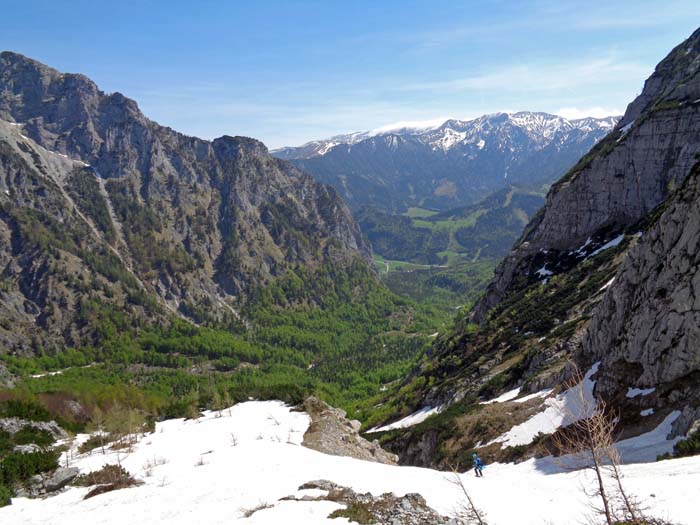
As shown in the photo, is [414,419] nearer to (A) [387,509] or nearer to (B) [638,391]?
(B) [638,391]

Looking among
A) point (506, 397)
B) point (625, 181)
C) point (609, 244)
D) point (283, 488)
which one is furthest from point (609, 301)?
point (625, 181)

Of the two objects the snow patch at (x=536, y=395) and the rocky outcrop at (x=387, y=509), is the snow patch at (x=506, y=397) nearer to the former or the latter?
the snow patch at (x=536, y=395)

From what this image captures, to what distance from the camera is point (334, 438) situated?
4044cm

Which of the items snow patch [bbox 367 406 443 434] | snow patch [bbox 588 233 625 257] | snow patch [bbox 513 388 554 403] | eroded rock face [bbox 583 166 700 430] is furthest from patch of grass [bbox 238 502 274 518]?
snow patch [bbox 588 233 625 257]

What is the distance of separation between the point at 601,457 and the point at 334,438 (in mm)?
22709

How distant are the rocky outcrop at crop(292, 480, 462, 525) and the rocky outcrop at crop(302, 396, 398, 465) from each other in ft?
49.9

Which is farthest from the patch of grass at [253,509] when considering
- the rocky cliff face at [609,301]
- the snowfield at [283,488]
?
the rocky cliff face at [609,301]

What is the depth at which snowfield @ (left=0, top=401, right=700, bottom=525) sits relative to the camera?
18.3 m

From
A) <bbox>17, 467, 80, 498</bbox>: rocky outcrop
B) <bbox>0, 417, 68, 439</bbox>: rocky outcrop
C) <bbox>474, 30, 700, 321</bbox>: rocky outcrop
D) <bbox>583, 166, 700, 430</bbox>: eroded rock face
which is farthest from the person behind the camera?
<bbox>474, 30, 700, 321</bbox>: rocky outcrop

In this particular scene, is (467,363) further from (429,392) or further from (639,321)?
(639,321)

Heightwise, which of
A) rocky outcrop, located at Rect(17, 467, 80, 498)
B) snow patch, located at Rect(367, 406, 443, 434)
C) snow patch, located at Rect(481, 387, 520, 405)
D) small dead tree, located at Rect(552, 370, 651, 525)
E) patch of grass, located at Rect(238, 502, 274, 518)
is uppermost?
small dead tree, located at Rect(552, 370, 651, 525)

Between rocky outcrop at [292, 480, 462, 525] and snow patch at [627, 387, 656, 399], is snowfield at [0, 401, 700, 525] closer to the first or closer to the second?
rocky outcrop at [292, 480, 462, 525]

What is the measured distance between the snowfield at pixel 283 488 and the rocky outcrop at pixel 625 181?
6245 centimetres

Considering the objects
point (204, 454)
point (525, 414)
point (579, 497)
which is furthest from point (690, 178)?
point (204, 454)
